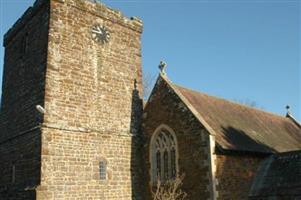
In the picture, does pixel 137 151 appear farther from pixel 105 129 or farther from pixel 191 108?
pixel 191 108

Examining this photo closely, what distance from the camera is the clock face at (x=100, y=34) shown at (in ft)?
61.9

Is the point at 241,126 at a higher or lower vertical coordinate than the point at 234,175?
higher

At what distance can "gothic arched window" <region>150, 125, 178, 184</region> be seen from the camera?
17264mm

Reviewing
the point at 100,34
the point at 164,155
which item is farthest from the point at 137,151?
the point at 100,34

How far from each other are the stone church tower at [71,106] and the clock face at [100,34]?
0.05 meters

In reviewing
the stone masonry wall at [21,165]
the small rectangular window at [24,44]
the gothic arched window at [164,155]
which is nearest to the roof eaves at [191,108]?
the gothic arched window at [164,155]

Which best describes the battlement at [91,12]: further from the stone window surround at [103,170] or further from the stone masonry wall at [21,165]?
the stone window surround at [103,170]

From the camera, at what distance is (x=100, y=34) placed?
19109 millimetres

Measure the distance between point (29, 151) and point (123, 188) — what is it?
458 cm

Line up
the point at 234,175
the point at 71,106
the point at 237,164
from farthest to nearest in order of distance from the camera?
the point at 71,106 < the point at 237,164 < the point at 234,175

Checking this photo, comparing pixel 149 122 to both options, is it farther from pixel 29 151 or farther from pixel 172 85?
pixel 29 151

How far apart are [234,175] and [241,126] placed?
14.2ft

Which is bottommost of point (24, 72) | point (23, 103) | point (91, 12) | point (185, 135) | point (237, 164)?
point (237, 164)

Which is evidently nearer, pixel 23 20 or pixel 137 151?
pixel 137 151
